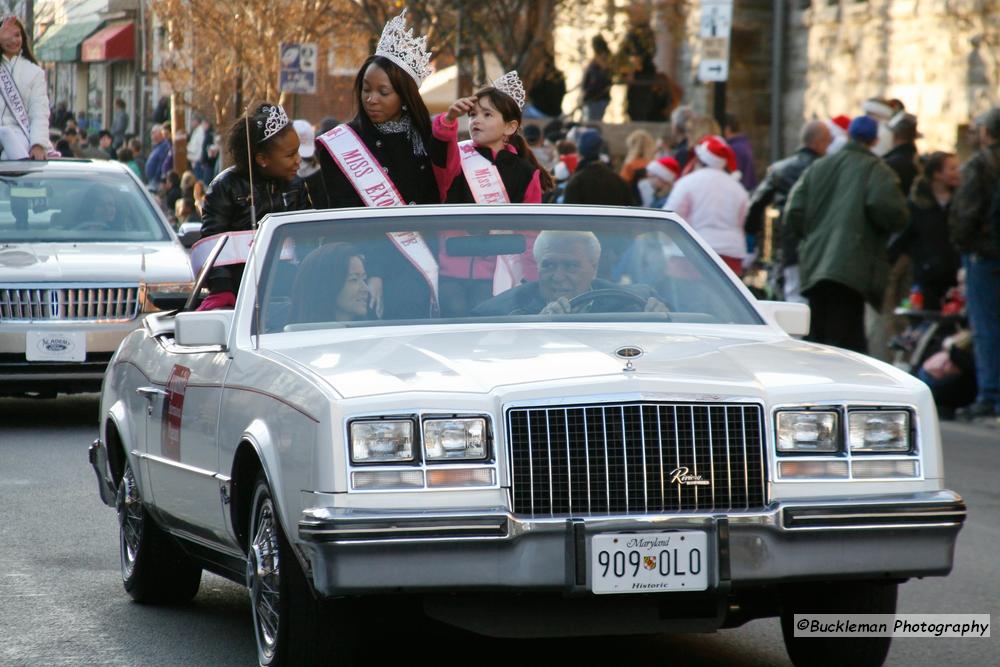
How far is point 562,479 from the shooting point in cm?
533

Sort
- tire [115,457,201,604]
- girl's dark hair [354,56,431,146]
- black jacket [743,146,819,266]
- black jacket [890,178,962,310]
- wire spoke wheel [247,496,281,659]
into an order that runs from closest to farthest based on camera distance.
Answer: wire spoke wheel [247,496,281,659]
tire [115,457,201,604]
girl's dark hair [354,56,431,146]
black jacket [890,178,962,310]
black jacket [743,146,819,266]

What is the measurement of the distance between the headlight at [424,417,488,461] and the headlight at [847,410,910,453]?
102 cm

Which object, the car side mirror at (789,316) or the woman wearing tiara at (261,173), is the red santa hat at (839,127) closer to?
the woman wearing tiara at (261,173)

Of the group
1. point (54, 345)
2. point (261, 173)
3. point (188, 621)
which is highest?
point (261, 173)

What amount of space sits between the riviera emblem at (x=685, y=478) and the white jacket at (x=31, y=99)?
11856 millimetres

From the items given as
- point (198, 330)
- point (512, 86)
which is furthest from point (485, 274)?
point (512, 86)

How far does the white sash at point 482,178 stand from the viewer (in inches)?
353

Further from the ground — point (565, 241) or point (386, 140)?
point (386, 140)

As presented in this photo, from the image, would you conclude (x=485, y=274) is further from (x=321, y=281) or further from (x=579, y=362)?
(x=579, y=362)

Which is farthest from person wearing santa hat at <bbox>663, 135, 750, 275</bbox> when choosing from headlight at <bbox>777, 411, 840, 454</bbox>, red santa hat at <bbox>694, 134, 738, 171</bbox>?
headlight at <bbox>777, 411, 840, 454</bbox>

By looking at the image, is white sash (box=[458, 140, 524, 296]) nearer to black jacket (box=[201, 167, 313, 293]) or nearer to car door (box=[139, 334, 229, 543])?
black jacket (box=[201, 167, 313, 293])

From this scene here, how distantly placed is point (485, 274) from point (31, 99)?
10832 mm

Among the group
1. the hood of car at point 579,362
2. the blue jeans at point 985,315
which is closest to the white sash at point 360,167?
the hood of car at point 579,362

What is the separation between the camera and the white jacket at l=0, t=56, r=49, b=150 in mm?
16500
